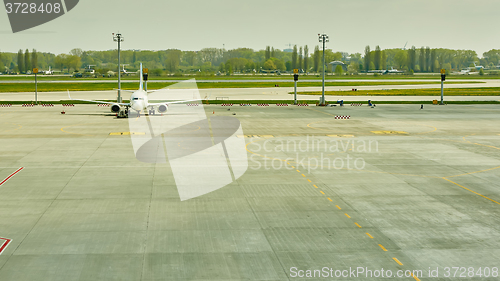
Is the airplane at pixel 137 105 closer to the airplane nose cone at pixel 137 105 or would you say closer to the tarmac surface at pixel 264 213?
the airplane nose cone at pixel 137 105

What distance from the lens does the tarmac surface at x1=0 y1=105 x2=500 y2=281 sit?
14.9m

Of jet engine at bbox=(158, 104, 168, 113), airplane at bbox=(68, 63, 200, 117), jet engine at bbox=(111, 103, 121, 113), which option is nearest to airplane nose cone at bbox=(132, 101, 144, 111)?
airplane at bbox=(68, 63, 200, 117)

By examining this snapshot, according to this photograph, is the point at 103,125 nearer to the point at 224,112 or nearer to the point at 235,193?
the point at 224,112

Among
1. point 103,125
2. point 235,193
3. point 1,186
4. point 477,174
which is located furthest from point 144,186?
point 103,125

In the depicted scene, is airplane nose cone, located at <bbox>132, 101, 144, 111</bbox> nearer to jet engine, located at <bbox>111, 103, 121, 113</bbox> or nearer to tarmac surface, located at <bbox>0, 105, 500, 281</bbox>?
jet engine, located at <bbox>111, 103, 121, 113</bbox>

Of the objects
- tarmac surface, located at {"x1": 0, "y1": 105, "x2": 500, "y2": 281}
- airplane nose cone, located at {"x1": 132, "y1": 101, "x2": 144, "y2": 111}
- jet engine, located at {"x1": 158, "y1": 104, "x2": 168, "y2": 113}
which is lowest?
tarmac surface, located at {"x1": 0, "y1": 105, "x2": 500, "y2": 281}

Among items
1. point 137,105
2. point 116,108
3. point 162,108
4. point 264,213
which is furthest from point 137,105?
point 264,213

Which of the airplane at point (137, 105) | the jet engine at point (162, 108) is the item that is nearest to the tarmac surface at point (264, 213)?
the airplane at point (137, 105)

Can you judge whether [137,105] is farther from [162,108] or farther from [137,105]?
[162,108]

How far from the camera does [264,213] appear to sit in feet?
67.6

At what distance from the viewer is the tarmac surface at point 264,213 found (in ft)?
49.0

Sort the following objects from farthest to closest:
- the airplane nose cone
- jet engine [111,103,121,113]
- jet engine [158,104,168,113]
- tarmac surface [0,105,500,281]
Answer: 1. jet engine [158,104,168,113]
2. jet engine [111,103,121,113]
3. the airplane nose cone
4. tarmac surface [0,105,500,281]

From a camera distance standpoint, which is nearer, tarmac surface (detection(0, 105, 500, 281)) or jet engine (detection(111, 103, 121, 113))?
tarmac surface (detection(0, 105, 500, 281))

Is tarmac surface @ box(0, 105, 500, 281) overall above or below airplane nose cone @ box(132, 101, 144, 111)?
below
